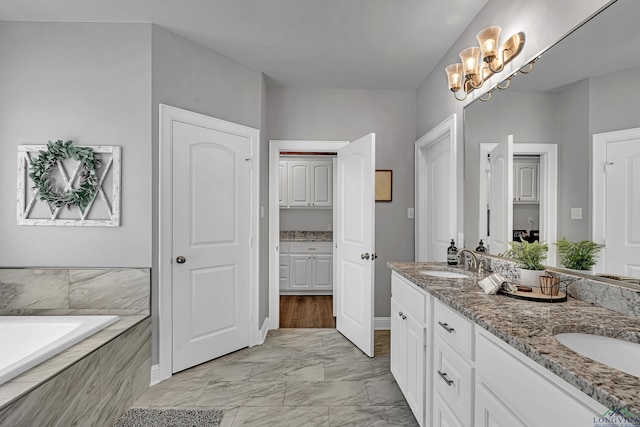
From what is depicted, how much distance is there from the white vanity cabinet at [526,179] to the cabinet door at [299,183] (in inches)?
149

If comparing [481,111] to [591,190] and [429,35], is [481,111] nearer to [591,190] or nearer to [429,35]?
[429,35]

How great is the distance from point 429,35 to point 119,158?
251 cm

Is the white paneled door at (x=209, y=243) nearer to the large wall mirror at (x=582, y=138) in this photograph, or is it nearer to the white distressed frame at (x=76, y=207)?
the white distressed frame at (x=76, y=207)

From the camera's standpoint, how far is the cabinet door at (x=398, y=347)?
7.09 ft

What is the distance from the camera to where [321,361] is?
2857 mm

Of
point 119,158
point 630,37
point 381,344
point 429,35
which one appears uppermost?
point 429,35

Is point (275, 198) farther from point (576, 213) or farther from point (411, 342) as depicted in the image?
point (576, 213)

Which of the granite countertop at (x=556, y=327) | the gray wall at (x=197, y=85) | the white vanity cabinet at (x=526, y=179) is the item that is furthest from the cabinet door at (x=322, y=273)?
the white vanity cabinet at (x=526, y=179)

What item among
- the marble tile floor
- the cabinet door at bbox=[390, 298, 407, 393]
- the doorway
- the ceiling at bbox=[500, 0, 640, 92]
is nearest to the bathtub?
the marble tile floor

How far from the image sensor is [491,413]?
3.70 ft

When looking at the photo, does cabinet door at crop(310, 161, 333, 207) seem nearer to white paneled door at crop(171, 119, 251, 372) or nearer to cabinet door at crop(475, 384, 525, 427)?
white paneled door at crop(171, 119, 251, 372)

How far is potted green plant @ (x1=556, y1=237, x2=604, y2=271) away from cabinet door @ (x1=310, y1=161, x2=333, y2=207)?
3.99 m

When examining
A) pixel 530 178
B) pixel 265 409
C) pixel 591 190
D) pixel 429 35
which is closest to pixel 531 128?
pixel 530 178

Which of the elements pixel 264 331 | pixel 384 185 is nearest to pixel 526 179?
pixel 384 185
